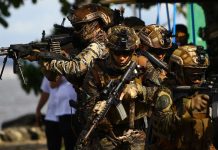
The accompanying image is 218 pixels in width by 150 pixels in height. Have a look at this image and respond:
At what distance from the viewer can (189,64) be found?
Answer: 9.14 metres

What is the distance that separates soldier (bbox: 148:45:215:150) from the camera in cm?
892

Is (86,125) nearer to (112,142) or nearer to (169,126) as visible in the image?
(112,142)

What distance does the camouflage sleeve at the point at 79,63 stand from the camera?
1073 centimetres

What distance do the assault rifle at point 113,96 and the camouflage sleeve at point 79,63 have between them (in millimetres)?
779

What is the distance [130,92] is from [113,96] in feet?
0.59

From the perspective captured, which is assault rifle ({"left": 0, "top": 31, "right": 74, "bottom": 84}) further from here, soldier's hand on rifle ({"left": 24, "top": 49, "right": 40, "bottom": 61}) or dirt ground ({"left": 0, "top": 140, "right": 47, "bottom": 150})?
dirt ground ({"left": 0, "top": 140, "right": 47, "bottom": 150})

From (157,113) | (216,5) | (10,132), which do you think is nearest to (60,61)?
(157,113)

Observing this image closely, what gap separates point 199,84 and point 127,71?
113 cm

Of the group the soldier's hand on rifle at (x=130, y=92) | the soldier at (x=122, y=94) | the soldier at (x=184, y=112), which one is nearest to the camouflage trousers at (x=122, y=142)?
the soldier at (x=122, y=94)

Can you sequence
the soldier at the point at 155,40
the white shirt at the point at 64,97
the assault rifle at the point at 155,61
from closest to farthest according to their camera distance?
the assault rifle at the point at 155,61
the soldier at the point at 155,40
the white shirt at the point at 64,97

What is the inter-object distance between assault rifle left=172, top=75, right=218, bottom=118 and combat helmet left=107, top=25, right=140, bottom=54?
45.4 inches

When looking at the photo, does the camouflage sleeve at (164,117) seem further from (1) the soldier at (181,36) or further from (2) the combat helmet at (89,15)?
(1) the soldier at (181,36)

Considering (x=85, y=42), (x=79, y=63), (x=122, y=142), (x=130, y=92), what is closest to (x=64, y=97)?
(x=85, y=42)

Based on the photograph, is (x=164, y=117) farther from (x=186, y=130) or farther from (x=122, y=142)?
(x=122, y=142)
